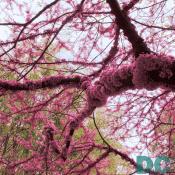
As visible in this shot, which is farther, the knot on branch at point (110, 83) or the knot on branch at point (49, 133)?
the knot on branch at point (49, 133)

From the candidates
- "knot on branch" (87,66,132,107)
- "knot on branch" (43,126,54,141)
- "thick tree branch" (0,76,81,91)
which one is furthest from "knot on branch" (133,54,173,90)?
"knot on branch" (43,126,54,141)

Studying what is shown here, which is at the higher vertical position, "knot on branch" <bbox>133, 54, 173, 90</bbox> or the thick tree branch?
the thick tree branch

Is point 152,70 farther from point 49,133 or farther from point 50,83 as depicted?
point 49,133

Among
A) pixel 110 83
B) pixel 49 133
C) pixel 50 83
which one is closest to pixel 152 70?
pixel 110 83

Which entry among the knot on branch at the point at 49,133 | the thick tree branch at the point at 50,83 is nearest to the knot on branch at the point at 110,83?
the thick tree branch at the point at 50,83

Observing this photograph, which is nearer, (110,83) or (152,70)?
(152,70)

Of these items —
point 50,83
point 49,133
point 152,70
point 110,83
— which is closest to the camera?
point 152,70

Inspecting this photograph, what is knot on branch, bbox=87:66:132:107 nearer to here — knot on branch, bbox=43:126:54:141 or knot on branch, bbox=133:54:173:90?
knot on branch, bbox=133:54:173:90

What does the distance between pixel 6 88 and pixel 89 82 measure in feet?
1.79

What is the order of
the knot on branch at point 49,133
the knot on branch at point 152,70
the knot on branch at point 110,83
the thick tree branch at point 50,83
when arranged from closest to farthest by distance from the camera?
1. the knot on branch at point 152,70
2. the knot on branch at point 110,83
3. the thick tree branch at point 50,83
4. the knot on branch at point 49,133

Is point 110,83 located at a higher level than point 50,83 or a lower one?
lower

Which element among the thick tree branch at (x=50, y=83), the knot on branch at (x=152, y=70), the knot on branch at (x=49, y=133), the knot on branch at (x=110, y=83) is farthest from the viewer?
the knot on branch at (x=49, y=133)

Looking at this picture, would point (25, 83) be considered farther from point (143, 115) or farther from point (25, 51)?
point (143, 115)

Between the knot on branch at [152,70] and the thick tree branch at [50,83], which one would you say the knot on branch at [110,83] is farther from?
the thick tree branch at [50,83]
